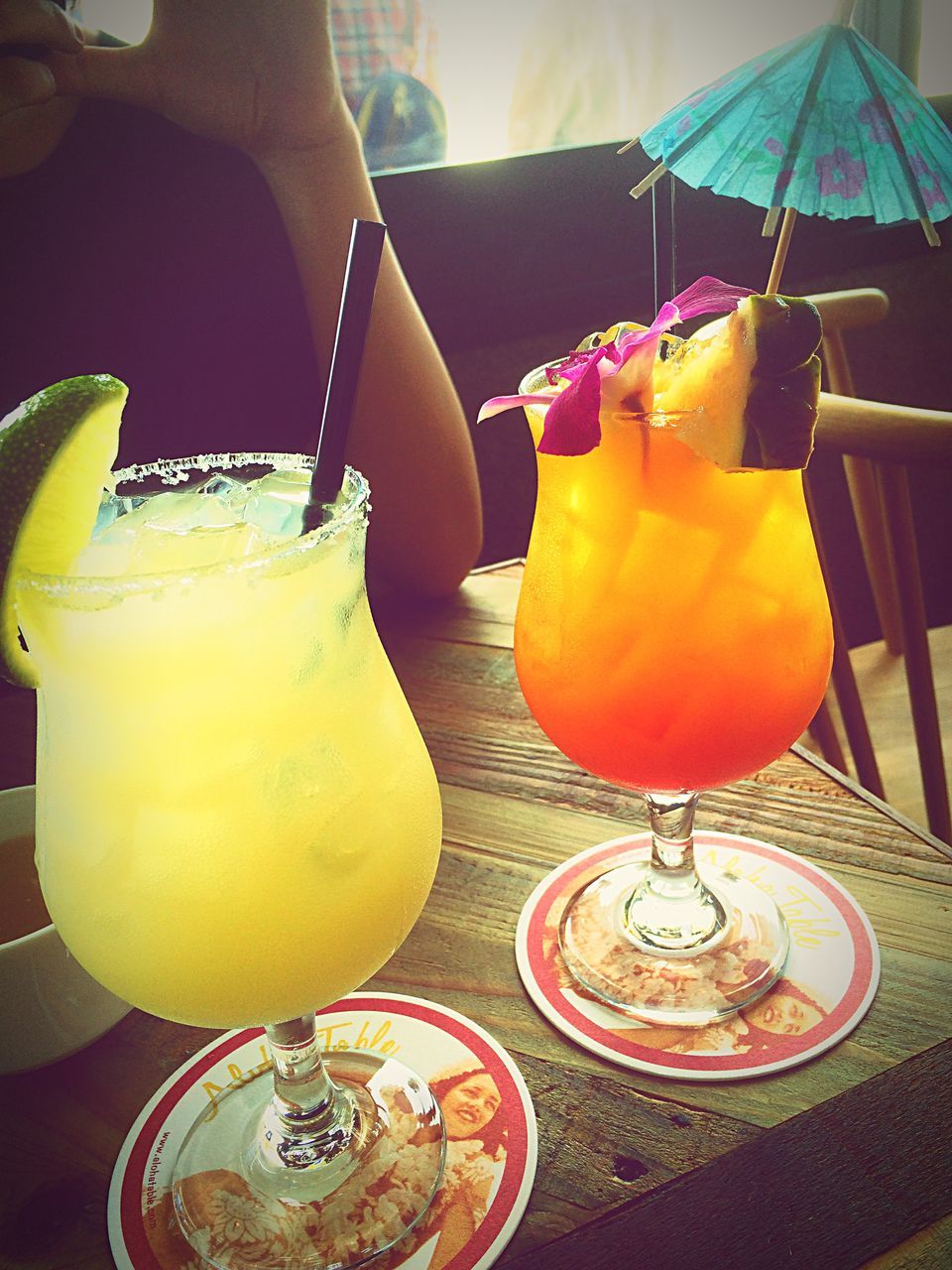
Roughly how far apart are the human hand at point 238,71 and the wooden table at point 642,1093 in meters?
1.02

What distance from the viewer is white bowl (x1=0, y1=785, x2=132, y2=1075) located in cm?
68

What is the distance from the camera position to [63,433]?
0.57m

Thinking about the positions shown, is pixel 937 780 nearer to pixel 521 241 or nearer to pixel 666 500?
pixel 666 500

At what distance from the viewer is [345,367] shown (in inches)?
25.6

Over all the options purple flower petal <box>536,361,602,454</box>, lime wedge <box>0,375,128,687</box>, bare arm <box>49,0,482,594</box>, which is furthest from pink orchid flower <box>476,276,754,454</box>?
bare arm <box>49,0,482,594</box>

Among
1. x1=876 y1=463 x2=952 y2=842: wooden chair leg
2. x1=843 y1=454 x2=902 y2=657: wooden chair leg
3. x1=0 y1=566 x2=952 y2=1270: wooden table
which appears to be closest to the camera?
x1=0 y1=566 x2=952 y2=1270: wooden table

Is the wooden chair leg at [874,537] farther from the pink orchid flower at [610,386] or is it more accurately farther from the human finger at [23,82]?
the human finger at [23,82]

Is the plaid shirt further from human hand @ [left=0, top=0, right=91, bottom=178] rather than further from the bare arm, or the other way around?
the bare arm

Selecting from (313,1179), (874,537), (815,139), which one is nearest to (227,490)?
(313,1179)

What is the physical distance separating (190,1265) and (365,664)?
1.19ft

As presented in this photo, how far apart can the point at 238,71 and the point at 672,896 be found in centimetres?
138

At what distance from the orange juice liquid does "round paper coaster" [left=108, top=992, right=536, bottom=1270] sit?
240mm

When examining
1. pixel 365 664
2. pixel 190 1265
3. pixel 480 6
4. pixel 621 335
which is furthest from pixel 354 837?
pixel 480 6

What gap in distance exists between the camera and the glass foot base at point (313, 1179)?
2.03 feet
